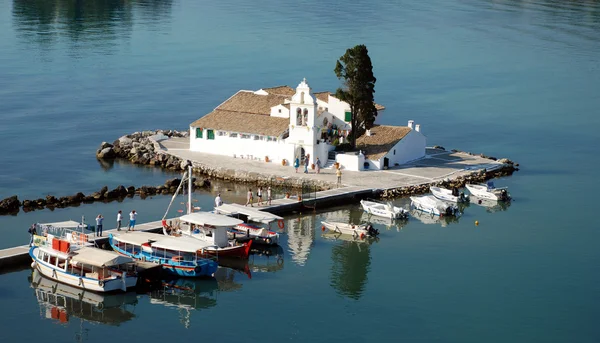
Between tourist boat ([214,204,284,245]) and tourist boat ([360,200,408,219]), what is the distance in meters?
5.97

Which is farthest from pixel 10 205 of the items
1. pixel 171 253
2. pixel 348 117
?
pixel 348 117

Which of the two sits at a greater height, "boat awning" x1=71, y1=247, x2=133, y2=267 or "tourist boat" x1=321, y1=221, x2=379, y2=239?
"tourist boat" x1=321, y1=221, x2=379, y2=239

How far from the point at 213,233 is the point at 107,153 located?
24.8 meters

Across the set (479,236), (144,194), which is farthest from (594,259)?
(144,194)

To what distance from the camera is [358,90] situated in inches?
3095

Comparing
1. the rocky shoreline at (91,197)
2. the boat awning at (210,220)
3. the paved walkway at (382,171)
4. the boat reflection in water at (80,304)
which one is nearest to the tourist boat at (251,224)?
the boat awning at (210,220)

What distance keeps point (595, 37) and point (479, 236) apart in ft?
295

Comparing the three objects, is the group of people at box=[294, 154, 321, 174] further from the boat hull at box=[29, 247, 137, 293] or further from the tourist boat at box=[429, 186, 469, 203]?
the boat hull at box=[29, 247, 137, 293]

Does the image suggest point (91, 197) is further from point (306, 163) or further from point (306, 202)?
point (306, 163)

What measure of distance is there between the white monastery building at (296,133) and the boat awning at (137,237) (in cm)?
1954

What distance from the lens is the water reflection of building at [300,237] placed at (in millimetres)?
62250

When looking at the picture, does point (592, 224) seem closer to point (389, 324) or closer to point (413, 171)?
point (413, 171)

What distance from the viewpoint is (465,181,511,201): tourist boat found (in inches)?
2886

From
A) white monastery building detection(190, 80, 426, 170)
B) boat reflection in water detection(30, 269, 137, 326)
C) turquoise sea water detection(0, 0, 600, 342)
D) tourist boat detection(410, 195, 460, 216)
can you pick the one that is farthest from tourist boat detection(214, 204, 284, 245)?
white monastery building detection(190, 80, 426, 170)
